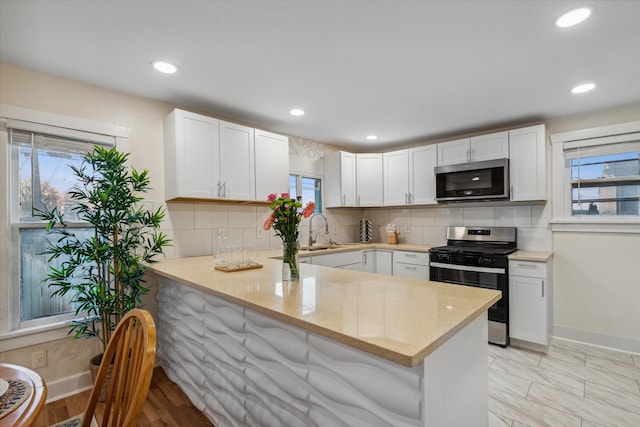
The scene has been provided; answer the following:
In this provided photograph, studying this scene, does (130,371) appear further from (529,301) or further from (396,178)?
(396,178)

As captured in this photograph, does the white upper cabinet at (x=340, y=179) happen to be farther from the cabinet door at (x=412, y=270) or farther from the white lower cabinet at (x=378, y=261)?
the cabinet door at (x=412, y=270)

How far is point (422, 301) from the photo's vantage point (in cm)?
129

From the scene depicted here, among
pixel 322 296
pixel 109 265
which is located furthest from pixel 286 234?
pixel 109 265

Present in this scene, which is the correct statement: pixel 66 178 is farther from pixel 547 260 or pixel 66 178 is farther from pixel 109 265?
pixel 547 260

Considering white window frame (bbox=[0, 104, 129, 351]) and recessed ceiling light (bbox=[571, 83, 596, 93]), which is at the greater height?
recessed ceiling light (bbox=[571, 83, 596, 93])

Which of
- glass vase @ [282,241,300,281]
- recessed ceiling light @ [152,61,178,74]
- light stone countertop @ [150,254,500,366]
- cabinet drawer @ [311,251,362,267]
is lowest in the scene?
cabinet drawer @ [311,251,362,267]

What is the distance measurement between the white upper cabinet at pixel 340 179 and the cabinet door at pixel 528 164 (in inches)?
73.3

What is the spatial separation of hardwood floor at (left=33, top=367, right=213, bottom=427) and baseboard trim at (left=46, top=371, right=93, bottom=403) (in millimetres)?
35

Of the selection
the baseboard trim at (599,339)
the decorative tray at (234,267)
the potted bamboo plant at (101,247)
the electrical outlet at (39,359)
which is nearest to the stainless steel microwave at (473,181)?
the baseboard trim at (599,339)

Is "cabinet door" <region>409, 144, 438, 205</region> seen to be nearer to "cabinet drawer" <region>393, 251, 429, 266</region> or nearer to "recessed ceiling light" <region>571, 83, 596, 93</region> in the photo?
"cabinet drawer" <region>393, 251, 429, 266</region>

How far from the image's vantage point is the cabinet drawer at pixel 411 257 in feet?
11.6

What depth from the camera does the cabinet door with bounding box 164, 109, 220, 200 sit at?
2521mm

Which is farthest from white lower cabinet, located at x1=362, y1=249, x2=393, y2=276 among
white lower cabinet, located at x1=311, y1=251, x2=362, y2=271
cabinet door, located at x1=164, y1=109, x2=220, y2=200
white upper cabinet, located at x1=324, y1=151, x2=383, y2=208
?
cabinet door, located at x1=164, y1=109, x2=220, y2=200

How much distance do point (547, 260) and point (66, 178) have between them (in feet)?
13.7
